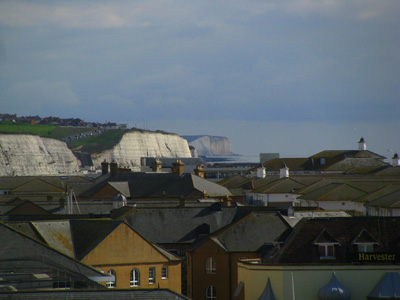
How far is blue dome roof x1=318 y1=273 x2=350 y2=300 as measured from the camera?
39.9 meters

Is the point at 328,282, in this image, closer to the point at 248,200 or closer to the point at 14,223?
the point at 14,223

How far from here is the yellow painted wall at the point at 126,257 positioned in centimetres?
5634

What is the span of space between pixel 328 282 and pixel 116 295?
32.8ft

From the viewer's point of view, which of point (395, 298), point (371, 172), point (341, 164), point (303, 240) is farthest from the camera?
point (341, 164)

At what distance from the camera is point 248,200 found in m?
129

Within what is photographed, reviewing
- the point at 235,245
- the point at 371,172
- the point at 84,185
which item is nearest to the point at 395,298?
the point at 235,245

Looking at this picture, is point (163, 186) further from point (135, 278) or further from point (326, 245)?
point (326, 245)

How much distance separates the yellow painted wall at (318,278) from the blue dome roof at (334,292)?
1.28 ft

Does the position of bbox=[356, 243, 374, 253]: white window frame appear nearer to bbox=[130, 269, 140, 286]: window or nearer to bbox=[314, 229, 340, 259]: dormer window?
bbox=[314, 229, 340, 259]: dormer window

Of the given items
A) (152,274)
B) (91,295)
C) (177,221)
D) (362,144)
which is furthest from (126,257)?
(362,144)

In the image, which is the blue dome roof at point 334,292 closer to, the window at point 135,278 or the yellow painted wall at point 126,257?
the yellow painted wall at point 126,257

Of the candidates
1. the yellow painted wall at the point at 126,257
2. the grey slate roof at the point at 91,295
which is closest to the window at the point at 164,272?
the yellow painted wall at the point at 126,257

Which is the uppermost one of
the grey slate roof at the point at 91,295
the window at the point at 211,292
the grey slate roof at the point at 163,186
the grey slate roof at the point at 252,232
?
the grey slate roof at the point at 163,186

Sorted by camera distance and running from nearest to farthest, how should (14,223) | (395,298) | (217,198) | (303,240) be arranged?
(395,298)
(303,240)
(14,223)
(217,198)
